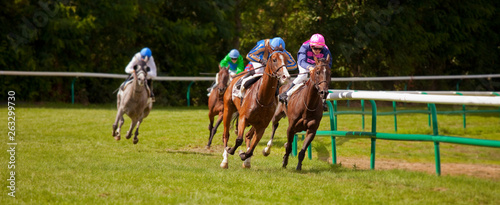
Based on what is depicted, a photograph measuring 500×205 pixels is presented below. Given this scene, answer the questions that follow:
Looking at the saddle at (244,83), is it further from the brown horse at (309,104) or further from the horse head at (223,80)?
the horse head at (223,80)

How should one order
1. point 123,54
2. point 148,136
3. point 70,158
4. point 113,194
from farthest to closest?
point 123,54, point 148,136, point 70,158, point 113,194

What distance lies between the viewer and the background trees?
938 inches

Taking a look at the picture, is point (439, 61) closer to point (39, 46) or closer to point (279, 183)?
point (39, 46)

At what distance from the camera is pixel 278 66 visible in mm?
8789

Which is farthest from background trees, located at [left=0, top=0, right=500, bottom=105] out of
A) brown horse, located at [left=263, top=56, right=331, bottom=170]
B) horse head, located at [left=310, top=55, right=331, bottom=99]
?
horse head, located at [left=310, top=55, right=331, bottom=99]

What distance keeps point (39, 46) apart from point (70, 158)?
15735 millimetres

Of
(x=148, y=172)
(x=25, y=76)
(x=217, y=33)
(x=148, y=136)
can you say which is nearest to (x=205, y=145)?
(x=148, y=136)

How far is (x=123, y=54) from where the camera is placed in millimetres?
27906

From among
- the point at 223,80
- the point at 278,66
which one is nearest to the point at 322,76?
the point at 278,66

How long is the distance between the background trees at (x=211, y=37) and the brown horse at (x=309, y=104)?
16.1 meters

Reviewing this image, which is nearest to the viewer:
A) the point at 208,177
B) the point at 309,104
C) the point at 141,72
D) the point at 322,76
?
the point at 208,177

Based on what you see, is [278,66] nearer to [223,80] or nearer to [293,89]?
[293,89]

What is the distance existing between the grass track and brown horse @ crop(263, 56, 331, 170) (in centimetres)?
57

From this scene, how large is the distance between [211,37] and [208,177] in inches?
900
